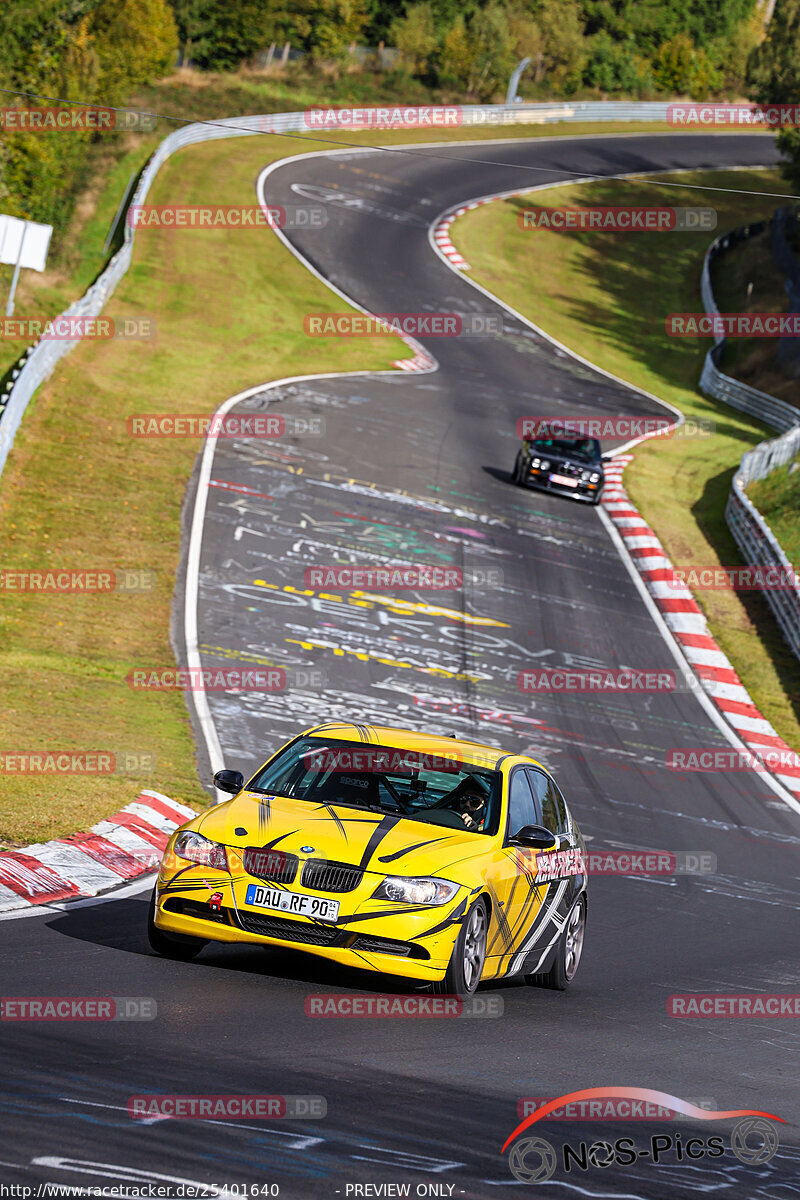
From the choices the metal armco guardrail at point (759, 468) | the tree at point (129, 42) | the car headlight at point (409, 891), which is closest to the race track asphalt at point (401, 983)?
the car headlight at point (409, 891)

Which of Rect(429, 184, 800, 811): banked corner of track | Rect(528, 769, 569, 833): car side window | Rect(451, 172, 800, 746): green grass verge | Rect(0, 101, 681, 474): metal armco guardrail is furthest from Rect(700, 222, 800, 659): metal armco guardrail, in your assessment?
Rect(528, 769, 569, 833): car side window

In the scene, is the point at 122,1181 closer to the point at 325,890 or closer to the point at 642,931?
the point at 325,890

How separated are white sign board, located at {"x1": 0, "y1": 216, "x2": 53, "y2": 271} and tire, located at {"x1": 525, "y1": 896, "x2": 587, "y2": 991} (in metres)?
28.0

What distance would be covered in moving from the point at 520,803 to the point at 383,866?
1.63 meters

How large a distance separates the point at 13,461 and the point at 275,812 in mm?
18587

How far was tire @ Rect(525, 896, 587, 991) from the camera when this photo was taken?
9.70 meters

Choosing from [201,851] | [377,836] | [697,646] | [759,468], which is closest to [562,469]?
[759,468]

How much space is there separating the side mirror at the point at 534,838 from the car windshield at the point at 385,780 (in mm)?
193

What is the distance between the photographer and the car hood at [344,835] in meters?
8.09

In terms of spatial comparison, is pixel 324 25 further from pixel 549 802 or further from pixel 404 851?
pixel 404 851

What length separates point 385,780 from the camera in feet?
30.1

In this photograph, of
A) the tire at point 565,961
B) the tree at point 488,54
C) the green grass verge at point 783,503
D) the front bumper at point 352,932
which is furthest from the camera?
the tree at point 488,54

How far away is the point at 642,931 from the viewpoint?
1209cm

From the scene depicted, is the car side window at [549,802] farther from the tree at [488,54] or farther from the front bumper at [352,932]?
the tree at [488,54]
